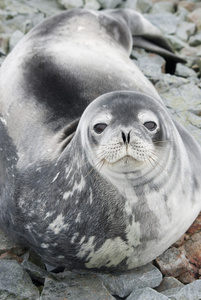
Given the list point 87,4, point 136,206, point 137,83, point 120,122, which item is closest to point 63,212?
point 136,206

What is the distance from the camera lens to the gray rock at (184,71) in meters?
5.75

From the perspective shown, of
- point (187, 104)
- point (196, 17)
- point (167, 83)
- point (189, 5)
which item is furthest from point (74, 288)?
point (189, 5)

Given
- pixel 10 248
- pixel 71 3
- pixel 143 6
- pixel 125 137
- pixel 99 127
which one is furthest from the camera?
pixel 143 6

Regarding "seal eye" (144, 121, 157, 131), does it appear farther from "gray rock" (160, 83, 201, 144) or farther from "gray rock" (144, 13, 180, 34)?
"gray rock" (144, 13, 180, 34)

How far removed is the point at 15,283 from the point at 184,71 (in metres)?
3.55

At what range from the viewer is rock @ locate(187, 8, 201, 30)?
291 inches

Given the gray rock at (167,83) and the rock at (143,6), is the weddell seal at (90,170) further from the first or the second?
the rock at (143,6)

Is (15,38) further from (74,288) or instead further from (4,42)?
(74,288)

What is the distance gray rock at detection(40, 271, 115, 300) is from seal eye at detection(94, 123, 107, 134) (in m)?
0.94

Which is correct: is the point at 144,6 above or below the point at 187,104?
below

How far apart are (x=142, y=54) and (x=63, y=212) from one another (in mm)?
3551

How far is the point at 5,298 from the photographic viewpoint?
2.92 m

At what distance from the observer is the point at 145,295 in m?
2.80

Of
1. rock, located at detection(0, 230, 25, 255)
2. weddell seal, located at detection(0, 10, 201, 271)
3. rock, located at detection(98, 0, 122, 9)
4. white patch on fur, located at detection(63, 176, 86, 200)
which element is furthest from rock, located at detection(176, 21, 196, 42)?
white patch on fur, located at detection(63, 176, 86, 200)
